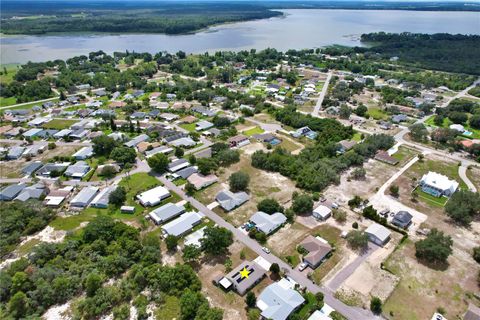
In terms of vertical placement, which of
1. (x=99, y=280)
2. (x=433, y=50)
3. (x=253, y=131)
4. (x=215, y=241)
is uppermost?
(x=433, y=50)

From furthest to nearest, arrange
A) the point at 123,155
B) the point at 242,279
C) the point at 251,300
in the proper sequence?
the point at 123,155 < the point at 242,279 < the point at 251,300

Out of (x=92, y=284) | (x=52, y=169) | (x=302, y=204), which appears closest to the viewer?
(x=92, y=284)

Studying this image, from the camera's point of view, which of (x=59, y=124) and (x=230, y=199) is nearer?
(x=230, y=199)

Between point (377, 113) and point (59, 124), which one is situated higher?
point (59, 124)

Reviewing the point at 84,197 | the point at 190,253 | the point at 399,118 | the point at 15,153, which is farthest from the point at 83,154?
the point at 399,118

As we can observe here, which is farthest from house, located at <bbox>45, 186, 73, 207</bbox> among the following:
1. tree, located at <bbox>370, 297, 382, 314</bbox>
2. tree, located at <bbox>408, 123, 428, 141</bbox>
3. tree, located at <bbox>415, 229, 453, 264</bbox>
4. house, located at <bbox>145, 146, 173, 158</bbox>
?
tree, located at <bbox>408, 123, 428, 141</bbox>

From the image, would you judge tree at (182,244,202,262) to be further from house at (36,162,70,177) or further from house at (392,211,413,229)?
house at (36,162,70,177)

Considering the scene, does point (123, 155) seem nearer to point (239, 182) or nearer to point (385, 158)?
point (239, 182)
